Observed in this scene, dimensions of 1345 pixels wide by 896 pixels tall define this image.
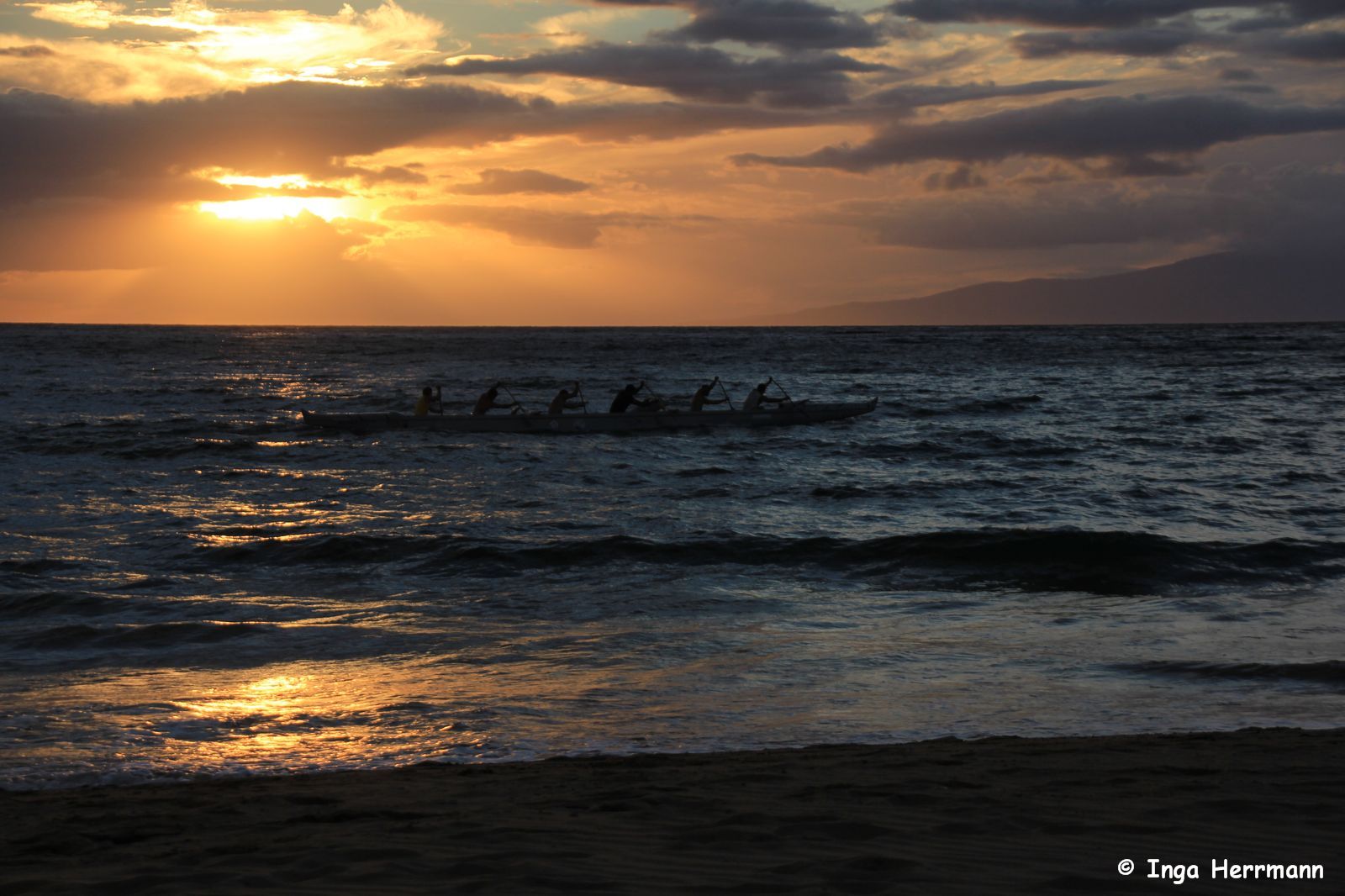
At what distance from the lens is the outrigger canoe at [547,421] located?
33.6 m

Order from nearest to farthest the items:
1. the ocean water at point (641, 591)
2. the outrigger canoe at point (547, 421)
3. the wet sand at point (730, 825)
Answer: the wet sand at point (730, 825) < the ocean water at point (641, 591) < the outrigger canoe at point (547, 421)

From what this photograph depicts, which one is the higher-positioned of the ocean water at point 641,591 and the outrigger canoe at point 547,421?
the outrigger canoe at point 547,421

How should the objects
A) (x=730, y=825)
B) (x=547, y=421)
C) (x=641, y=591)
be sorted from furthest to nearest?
(x=547, y=421) → (x=641, y=591) → (x=730, y=825)

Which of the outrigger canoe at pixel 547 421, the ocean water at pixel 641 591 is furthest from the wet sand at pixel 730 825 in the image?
the outrigger canoe at pixel 547 421

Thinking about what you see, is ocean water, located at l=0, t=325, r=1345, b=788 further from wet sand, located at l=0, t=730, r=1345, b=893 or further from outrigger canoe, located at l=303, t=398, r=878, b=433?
wet sand, located at l=0, t=730, r=1345, b=893

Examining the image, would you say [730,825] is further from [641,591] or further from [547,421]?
[547,421]

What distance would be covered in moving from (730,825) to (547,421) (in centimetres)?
2809

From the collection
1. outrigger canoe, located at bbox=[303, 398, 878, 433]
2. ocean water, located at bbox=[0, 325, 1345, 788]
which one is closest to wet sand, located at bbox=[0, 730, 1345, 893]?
ocean water, located at bbox=[0, 325, 1345, 788]

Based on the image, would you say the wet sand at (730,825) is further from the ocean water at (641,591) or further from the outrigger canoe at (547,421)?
the outrigger canoe at (547,421)

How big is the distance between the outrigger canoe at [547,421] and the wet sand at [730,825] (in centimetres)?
2659

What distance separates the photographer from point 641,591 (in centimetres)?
1409

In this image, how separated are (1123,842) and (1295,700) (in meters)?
4.35

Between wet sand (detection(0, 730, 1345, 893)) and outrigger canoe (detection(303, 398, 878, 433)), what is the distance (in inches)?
1047

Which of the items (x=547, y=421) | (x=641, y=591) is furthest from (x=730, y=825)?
(x=547, y=421)
